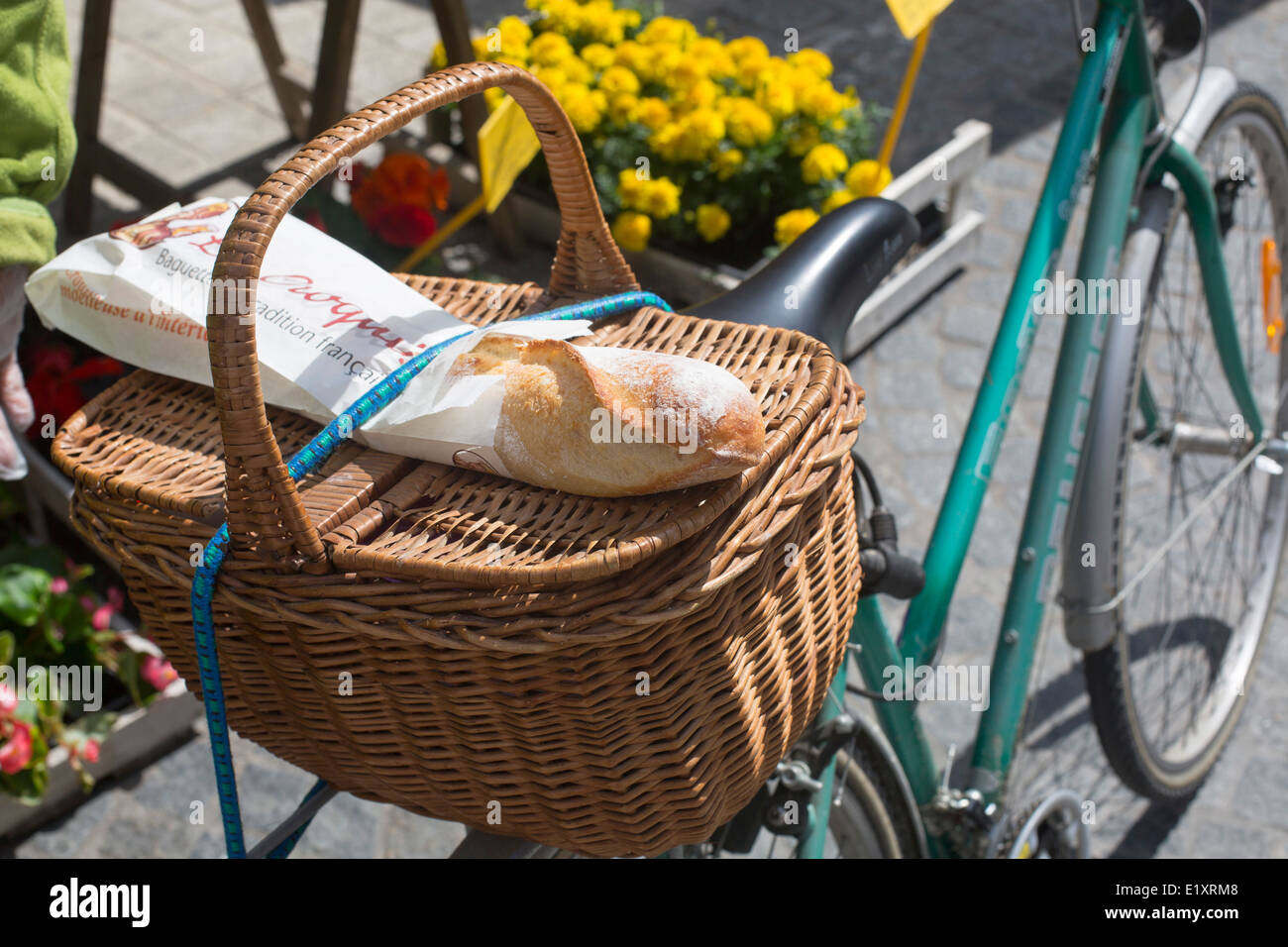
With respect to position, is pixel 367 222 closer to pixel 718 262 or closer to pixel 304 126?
pixel 718 262

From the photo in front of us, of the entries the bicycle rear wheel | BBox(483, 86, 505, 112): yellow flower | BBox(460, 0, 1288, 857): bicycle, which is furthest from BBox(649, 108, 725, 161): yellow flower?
BBox(460, 0, 1288, 857): bicycle

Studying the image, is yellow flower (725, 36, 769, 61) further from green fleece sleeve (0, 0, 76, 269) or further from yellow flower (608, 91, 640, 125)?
green fleece sleeve (0, 0, 76, 269)

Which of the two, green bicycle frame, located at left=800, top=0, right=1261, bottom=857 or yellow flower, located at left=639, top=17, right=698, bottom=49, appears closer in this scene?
green bicycle frame, located at left=800, top=0, right=1261, bottom=857

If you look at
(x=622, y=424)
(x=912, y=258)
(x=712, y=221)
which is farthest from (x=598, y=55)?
(x=622, y=424)

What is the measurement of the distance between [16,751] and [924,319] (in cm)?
295

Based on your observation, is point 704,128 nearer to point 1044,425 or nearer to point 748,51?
point 748,51

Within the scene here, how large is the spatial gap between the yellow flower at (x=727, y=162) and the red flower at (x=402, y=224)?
89 cm

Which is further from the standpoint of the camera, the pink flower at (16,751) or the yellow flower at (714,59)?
the yellow flower at (714,59)

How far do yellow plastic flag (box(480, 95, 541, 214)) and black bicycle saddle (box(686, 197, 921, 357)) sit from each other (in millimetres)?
1009

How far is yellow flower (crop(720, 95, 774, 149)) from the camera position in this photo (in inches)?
130

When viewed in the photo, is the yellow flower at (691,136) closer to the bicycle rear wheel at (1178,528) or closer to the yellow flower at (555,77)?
the yellow flower at (555,77)

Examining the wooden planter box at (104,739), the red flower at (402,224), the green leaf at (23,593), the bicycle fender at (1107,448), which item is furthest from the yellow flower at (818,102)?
the green leaf at (23,593)

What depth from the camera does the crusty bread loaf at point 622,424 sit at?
2.84ft

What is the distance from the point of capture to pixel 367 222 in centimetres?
310
